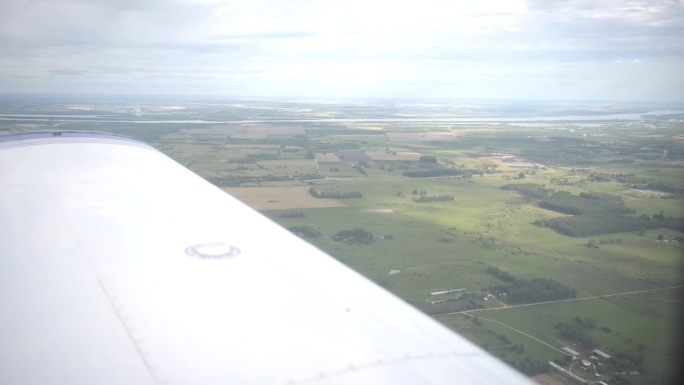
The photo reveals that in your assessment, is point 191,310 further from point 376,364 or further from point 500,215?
point 500,215

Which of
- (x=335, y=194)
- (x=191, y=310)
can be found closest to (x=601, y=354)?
(x=191, y=310)

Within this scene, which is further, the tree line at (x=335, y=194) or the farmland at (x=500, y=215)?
the tree line at (x=335, y=194)

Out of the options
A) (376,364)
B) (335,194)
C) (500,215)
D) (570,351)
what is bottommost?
(570,351)

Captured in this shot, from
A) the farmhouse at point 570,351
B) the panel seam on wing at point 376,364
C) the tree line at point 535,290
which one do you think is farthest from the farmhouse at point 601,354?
the panel seam on wing at point 376,364

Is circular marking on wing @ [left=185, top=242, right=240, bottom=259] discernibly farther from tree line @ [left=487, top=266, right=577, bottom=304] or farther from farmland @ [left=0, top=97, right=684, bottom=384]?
tree line @ [left=487, top=266, right=577, bottom=304]

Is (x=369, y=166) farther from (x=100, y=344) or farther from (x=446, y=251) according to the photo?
(x=100, y=344)

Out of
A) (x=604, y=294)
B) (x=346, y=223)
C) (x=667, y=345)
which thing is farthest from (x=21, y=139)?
(x=346, y=223)

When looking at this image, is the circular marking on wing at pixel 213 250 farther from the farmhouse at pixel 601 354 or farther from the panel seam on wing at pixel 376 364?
the farmhouse at pixel 601 354
